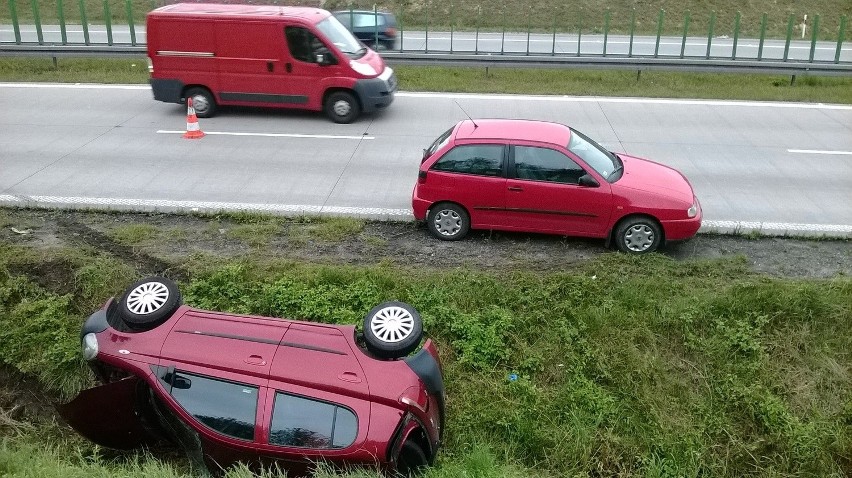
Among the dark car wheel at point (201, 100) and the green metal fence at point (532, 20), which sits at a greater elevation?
the green metal fence at point (532, 20)

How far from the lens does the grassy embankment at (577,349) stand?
670cm

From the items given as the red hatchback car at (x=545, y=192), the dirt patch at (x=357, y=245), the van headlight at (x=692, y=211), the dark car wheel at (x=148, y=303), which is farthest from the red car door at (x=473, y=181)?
the dark car wheel at (x=148, y=303)

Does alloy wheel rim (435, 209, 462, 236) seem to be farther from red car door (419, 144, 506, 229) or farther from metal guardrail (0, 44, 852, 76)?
metal guardrail (0, 44, 852, 76)

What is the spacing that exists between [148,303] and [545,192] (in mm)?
4905

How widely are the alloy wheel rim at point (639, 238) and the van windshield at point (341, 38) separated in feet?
25.0

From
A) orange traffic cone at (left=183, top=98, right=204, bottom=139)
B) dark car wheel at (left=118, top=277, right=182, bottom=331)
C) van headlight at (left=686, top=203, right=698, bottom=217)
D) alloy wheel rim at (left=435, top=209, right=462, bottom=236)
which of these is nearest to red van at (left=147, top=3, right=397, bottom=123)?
orange traffic cone at (left=183, top=98, right=204, bottom=139)

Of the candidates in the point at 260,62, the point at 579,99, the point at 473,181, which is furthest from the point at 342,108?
the point at 473,181

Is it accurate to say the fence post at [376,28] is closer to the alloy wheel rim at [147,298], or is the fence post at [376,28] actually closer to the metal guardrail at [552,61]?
the metal guardrail at [552,61]

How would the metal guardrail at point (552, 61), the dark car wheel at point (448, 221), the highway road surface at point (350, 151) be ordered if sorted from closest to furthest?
the dark car wheel at point (448, 221)
the highway road surface at point (350, 151)
the metal guardrail at point (552, 61)

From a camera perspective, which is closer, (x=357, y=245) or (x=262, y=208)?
(x=357, y=245)

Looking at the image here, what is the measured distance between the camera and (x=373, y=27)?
66.4ft

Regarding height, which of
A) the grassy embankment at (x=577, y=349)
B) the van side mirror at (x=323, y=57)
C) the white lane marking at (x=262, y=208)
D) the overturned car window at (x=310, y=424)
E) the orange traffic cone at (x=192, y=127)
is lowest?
the grassy embankment at (x=577, y=349)

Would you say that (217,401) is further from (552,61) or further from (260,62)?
(552,61)

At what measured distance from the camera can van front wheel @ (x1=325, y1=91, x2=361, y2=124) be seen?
14469 mm
